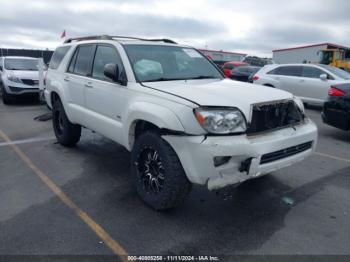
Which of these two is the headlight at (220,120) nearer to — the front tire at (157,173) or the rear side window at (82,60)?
the front tire at (157,173)

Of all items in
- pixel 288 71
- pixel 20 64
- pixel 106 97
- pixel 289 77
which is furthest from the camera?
pixel 20 64

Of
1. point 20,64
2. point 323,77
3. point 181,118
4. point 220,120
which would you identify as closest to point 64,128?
point 181,118

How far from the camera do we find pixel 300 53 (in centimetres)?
3828

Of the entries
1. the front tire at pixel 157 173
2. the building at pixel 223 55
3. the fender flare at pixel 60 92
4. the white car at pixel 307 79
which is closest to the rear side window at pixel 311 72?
the white car at pixel 307 79

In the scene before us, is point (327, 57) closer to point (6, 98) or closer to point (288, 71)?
point (288, 71)

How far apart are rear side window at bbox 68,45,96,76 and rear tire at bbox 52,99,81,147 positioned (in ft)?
2.52

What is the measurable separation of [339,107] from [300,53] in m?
34.7

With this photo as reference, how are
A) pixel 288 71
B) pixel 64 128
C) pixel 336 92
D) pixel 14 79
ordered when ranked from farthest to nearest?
1. pixel 288 71
2. pixel 14 79
3. pixel 336 92
4. pixel 64 128

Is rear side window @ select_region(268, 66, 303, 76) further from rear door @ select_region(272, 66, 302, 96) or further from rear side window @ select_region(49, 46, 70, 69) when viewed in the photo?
rear side window @ select_region(49, 46, 70, 69)

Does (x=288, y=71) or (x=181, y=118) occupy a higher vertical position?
(x=288, y=71)

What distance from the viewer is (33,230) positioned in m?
3.18

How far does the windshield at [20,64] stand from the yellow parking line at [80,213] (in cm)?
724

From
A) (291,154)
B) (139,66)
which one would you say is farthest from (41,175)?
(291,154)

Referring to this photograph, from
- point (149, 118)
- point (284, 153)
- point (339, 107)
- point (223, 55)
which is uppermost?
point (223, 55)
